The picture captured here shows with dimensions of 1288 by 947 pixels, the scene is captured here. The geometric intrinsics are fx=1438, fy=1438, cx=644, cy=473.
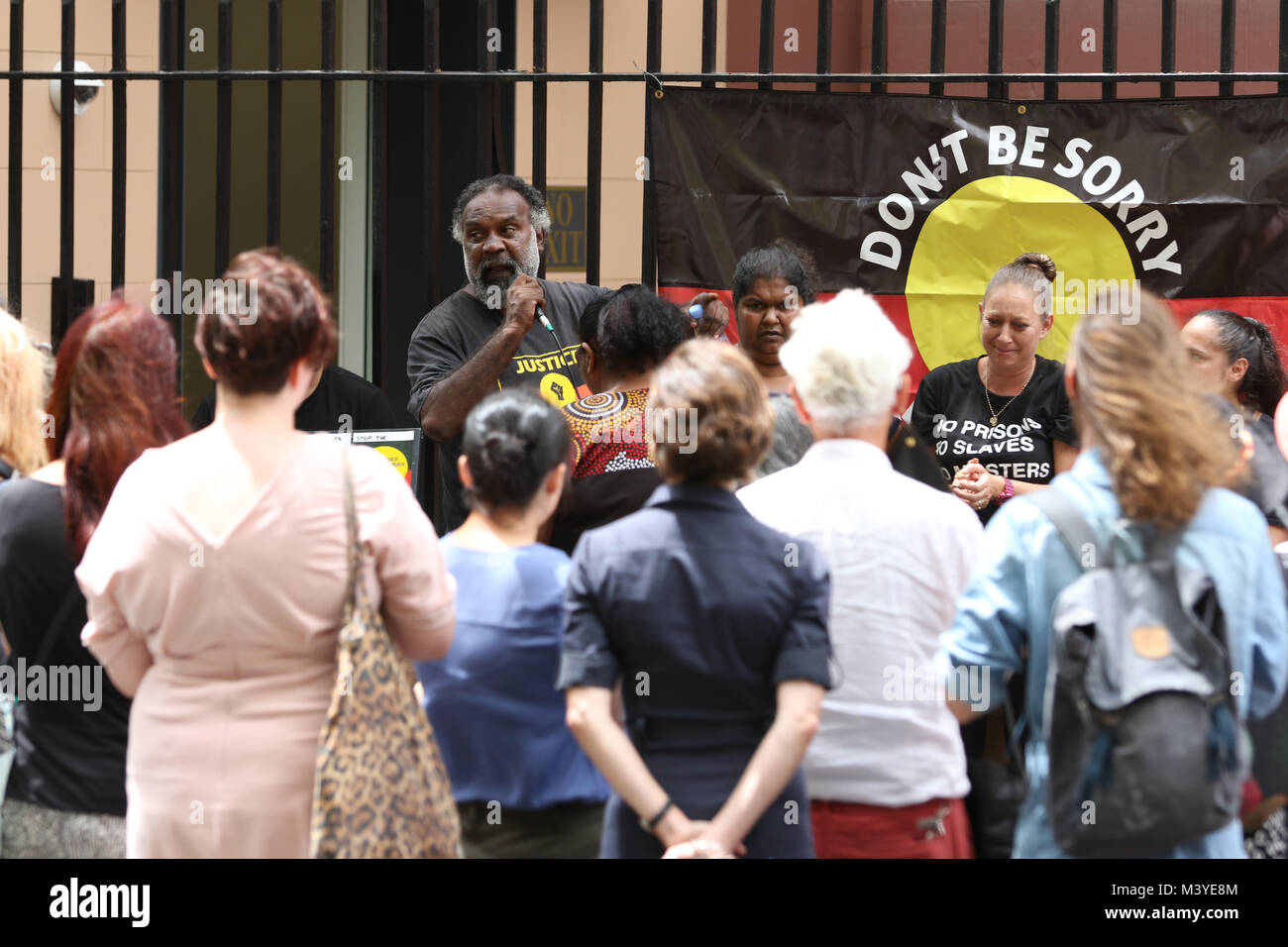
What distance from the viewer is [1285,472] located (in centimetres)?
366

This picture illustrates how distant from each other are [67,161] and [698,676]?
132 inches

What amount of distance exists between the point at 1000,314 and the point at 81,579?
10.1 ft

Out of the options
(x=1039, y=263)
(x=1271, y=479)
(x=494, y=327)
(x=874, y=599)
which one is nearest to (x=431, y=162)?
(x=494, y=327)

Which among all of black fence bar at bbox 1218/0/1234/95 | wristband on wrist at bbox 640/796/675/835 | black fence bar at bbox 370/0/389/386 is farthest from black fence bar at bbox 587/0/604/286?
wristband on wrist at bbox 640/796/675/835

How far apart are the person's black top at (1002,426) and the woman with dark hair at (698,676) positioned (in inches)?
78.3

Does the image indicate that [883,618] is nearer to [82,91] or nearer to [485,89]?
[485,89]

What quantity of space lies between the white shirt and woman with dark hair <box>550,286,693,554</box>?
612 millimetres

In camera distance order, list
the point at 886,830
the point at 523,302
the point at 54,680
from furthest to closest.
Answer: the point at 523,302 → the point at 54,680 → the point at 886,830

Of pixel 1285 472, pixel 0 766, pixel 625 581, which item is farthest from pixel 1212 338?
pixel 0 766

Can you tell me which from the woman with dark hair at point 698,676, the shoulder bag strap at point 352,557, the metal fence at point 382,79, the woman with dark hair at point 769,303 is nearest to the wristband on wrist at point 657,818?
the woman with dark hair at point 698,676

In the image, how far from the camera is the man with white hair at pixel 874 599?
2887 mm

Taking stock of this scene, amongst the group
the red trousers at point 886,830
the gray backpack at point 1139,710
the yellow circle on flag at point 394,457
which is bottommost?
the red trousers at point 886,830

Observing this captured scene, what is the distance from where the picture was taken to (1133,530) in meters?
2.62

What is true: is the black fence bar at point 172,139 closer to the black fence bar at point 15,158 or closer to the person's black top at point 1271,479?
the black fence bar at point 15,158
